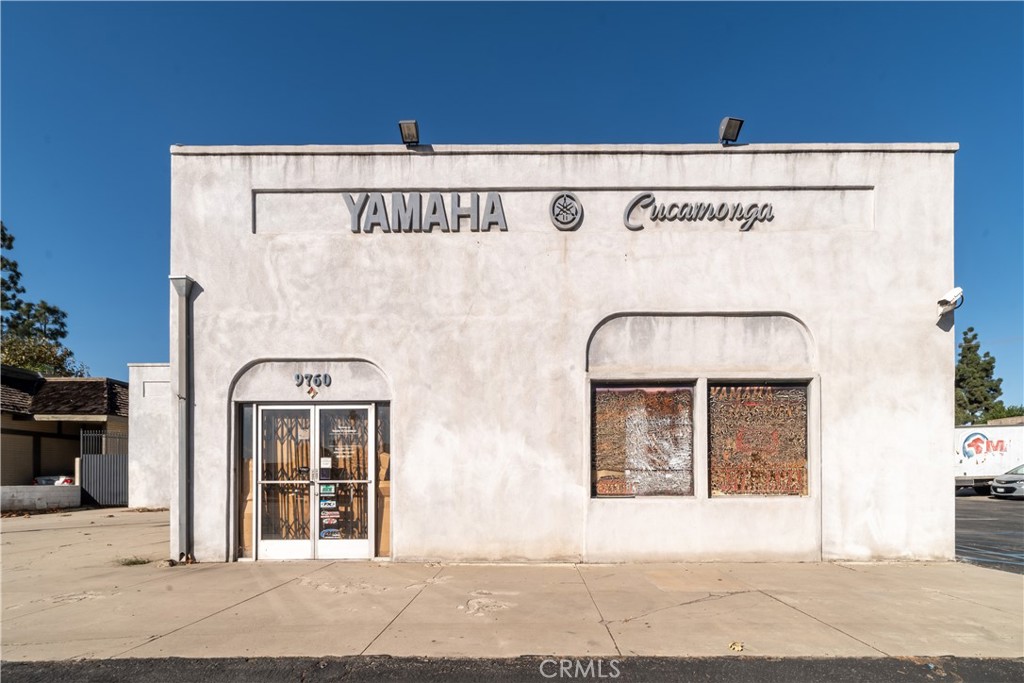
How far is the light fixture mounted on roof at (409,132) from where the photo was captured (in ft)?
30.7

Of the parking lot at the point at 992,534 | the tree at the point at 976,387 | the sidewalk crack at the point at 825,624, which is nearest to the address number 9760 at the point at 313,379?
the sidewalk crack at the point at 825,624

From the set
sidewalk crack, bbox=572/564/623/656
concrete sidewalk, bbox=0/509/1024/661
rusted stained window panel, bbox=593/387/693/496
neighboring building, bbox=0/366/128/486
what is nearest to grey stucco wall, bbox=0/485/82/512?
neighboring building, bbox=0/366/128/486

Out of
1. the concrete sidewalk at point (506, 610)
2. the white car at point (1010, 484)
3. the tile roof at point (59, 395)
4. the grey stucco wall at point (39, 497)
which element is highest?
the tile roof at point (59, 395)

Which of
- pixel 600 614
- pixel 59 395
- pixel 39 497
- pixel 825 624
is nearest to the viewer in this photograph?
pixel 825 624

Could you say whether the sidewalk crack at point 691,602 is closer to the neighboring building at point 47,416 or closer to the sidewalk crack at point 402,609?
the sidewalk crack at point 402,609

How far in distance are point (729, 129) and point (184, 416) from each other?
31.3ft

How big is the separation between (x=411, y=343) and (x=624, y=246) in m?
3.66

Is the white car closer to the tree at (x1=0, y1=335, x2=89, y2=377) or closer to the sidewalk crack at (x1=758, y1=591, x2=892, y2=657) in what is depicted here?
the sidewalk crack at (x1=758, y1=591, x2=892, y2=657)

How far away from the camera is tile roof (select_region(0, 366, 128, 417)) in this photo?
2031 centimetres

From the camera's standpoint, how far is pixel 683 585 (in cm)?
791

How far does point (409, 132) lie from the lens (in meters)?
9.45

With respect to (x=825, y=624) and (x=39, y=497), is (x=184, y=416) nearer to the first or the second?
(x=825, y=624)

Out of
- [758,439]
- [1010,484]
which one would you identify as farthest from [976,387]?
[758,439]

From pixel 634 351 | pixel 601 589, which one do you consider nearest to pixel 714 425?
pixel 634 351
